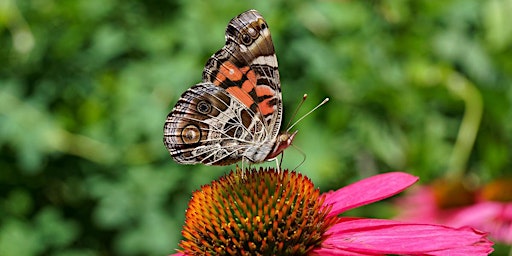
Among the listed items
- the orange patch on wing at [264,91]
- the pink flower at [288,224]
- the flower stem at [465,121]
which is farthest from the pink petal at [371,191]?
the flower stem at [465,121]

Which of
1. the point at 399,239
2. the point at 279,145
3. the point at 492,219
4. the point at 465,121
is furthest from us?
the point at 465,121

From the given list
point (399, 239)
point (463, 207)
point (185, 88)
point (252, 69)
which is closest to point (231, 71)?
point (252, 69)

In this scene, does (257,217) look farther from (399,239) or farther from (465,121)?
(465,121)

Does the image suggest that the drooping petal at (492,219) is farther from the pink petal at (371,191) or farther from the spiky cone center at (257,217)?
the spiky cone center at (257,217)

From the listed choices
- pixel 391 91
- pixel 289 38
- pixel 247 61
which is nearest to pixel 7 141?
pixel 289 38

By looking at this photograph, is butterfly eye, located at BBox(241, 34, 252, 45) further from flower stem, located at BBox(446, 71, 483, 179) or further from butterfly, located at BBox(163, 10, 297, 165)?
flower stem, located at BBox(446, 71, 483, 179)

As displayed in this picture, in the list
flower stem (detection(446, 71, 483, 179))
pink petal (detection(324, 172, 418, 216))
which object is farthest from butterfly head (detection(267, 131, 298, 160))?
flower stem (detection(446, 71, 483, 179))
